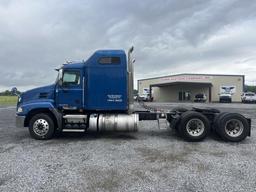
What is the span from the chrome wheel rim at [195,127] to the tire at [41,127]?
16.2ft

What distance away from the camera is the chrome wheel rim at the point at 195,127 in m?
9.02

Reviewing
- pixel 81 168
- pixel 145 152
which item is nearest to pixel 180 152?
pixel 145 152

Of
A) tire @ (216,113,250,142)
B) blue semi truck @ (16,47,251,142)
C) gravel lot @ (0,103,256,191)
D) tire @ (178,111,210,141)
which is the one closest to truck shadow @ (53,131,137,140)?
gravel lot @ (0,103,256,191)

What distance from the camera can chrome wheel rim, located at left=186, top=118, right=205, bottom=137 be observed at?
9023 millimetres

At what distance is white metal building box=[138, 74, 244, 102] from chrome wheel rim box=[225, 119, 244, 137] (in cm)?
4292

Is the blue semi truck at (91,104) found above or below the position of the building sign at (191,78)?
below

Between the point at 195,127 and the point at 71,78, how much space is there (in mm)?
4881

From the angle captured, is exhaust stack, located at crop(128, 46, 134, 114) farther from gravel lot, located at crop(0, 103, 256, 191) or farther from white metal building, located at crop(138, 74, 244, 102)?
white metal building, located at crop(138, 74, 244, 102)

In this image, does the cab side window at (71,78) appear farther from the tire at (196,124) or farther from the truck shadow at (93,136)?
the tire at (196,124)

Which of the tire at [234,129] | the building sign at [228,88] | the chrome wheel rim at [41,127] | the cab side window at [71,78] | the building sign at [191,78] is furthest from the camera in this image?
the building sign at [228,88]

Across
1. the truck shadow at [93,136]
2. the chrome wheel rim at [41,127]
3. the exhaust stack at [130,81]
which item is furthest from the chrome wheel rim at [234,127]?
the chrome wheel rim at [41,127]

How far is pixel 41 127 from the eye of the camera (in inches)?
364

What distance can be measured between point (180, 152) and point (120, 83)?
342 centimetres

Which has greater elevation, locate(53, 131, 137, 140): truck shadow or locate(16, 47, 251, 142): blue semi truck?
locate(16, 47, 251, 142): blue semi truck
